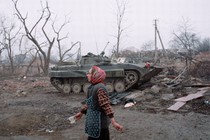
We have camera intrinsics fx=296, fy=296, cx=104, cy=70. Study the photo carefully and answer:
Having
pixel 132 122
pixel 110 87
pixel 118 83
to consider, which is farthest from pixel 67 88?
pixel 132 122

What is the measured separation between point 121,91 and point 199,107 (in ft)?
17.6

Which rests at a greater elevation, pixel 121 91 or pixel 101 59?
pixel 101 59

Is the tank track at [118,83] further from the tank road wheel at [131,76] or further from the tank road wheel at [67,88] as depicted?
the tank road wheel at [67,88]

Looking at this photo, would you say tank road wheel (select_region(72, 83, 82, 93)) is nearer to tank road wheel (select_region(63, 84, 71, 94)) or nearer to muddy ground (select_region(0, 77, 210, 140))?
tank road wheel (select_region(63, 84, 71, 94))

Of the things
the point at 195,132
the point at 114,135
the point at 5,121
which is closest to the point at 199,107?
the point at 195,132

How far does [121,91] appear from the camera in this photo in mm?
15125

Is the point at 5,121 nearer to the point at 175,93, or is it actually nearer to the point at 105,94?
the point at 105,94

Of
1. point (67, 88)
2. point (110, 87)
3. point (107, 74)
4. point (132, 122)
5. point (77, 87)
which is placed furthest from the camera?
point (67, 88)

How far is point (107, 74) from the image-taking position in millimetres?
15133

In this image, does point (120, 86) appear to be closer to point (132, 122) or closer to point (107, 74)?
point (107, 74)

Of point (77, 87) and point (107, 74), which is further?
point (77, 87)

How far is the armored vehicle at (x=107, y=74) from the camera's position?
15.1 metres

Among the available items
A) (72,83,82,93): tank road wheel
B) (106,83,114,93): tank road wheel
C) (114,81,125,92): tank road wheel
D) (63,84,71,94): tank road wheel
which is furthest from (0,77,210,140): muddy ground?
(63,84,71,94): tank road wheel

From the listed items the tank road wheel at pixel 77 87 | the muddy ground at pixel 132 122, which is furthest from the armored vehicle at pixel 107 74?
the muddy ground at pixel 132 122
